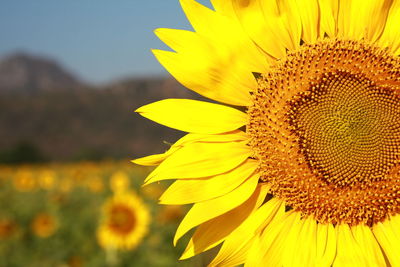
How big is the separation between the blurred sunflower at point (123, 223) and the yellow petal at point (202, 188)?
5.23m

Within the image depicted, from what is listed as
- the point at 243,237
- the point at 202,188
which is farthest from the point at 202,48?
the point at 243,237

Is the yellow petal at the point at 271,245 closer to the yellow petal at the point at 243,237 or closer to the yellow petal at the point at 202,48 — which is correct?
the yellow petal at the point at 243,237

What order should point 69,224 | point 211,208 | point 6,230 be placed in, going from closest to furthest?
1. point 211,208
2. point 6,230
3. point 69,224

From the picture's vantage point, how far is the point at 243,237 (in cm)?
214

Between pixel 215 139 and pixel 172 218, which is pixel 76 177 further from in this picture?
pixel 215 139

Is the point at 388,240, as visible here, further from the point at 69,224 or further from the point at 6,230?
the point at 69,224

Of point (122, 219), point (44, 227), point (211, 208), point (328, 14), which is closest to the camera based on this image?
point (211, 208)

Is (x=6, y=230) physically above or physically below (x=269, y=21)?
below

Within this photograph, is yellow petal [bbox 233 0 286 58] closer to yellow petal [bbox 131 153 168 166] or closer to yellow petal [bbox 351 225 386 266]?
yellow petal [bbox 131 153 168 166]

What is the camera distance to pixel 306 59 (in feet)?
7.40

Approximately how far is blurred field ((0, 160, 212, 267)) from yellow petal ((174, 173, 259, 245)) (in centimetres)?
404

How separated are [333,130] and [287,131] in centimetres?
20

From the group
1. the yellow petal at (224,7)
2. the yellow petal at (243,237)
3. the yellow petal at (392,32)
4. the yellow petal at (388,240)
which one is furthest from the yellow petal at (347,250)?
the yellow petal at (224,7)

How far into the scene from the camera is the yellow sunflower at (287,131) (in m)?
2.12
